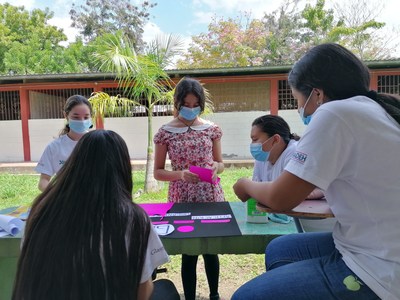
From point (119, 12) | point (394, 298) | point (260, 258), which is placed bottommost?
point (260, 258)

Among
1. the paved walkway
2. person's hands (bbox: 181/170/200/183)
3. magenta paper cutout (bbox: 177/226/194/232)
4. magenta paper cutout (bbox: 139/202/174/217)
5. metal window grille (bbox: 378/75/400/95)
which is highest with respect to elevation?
metal window grille (bbox: 378/75/400/95)

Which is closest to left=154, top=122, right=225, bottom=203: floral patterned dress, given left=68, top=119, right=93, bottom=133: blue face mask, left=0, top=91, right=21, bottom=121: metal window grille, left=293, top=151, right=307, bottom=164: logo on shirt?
left=68, top=119, right=93, bottom=133: blue face mask

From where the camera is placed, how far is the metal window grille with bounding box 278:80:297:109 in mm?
9984

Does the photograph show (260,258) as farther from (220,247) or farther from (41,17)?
(41,17)

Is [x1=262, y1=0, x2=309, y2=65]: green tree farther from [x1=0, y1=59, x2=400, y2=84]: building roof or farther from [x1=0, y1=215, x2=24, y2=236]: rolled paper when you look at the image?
[x1=0, y1=215, x2=24, y2=236]: rolled paper

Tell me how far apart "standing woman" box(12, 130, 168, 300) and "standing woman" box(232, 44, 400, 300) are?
411 mm

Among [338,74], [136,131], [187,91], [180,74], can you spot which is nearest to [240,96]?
[180,74]

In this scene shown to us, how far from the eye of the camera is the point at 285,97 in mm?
10086

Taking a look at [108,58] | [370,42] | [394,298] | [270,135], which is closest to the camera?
[394,298]

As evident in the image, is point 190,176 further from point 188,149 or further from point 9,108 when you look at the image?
point 9,108

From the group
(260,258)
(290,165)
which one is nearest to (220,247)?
(290,165)

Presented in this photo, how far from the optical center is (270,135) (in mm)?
2174

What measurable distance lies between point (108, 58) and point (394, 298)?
5.57m

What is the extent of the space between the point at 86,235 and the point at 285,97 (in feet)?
31.9
